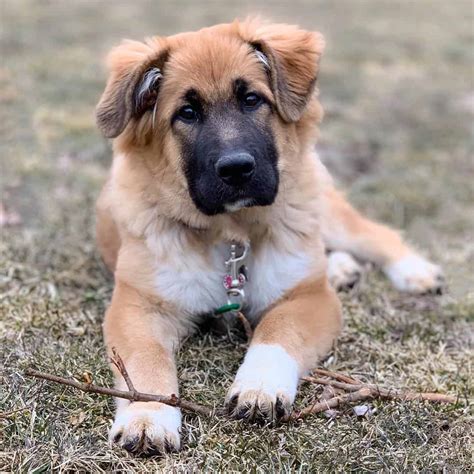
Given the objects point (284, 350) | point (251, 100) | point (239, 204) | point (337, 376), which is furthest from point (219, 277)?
point (251, 100)

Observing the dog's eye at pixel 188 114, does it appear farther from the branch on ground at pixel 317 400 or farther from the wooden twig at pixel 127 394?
the wooden twig at pixel 127 394

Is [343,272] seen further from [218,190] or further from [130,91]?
[130,91]

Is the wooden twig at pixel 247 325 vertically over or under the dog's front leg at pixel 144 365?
under

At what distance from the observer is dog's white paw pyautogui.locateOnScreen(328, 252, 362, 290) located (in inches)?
180

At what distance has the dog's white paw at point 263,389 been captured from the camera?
2922 millimetres

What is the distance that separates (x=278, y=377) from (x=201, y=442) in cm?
44

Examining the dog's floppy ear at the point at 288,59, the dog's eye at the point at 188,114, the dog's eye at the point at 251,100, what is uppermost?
the dog's floppy ear at the point at 288,59

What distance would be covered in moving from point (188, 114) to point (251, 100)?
33cm

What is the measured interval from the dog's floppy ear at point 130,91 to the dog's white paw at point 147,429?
144 centimetres

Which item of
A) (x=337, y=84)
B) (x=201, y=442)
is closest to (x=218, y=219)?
(x=201, y=442)

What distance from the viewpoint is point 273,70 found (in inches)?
144

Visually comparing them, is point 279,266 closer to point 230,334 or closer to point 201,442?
point 230,334

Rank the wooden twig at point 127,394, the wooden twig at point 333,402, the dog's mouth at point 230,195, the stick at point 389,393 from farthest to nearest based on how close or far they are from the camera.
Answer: the dog's mouth at point 230,195
the stick at point 389,393
the wooden twig at point 333,402
the wooden twig at point 127,394

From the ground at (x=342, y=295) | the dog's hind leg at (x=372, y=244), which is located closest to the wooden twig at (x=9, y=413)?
the ground at (x=342, y=295)
